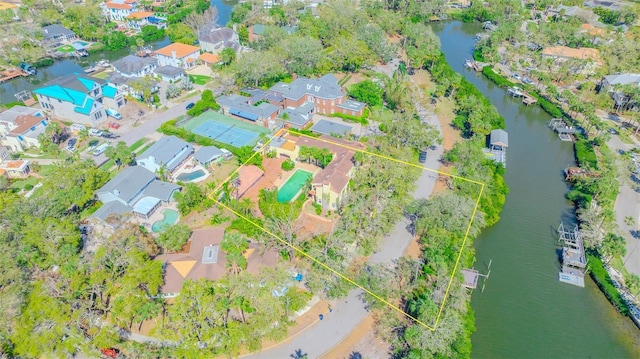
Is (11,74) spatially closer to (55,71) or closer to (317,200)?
(55,71)

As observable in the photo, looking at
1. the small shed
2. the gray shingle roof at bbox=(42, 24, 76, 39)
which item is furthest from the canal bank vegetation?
the gray shingle roof at bbox=(42, 24, 76, 39)

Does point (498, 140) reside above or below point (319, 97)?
below

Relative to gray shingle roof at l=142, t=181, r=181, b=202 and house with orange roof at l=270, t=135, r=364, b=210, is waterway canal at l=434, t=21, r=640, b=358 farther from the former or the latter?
gray shingle roof at l=142, t=181, r=181, b=202

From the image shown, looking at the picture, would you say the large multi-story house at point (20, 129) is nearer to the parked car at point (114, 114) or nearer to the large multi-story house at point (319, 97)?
the parked car at point (114, 114)

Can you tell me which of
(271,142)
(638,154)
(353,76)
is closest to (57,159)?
(271,142)

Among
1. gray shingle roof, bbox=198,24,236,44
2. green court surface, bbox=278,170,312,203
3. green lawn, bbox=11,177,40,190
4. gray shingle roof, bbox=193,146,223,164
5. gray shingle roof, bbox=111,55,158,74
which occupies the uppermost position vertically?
gray shingle roof, bbox=198,24,236,44

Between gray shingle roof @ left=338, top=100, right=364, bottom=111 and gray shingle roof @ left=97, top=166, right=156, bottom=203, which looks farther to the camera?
gray shingle roof @ left=338, top=100, right=364, bottom=111

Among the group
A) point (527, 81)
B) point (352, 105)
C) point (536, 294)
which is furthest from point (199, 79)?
point (536, 294)
